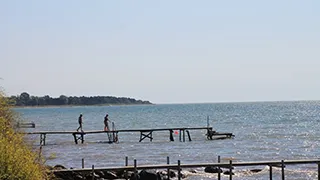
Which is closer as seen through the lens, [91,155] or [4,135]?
[4,135]

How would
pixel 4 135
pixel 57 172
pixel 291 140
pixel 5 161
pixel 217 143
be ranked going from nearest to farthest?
pixel 5 161
pixel 4 135
pixel 57 172
pixel 217 143
pixel 291 140

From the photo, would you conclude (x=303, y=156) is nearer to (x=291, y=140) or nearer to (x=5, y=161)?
(x=291, y=140)

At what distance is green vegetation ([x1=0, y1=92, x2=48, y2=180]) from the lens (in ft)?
48.1

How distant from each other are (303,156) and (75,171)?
70.8 feet

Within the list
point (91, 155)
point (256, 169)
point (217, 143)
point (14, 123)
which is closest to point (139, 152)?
point (91, 155)

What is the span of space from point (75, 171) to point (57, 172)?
66cm

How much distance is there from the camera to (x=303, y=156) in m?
39.6

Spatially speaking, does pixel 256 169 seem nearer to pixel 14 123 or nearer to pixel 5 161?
pixel 14 123

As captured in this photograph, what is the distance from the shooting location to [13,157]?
1480 cm

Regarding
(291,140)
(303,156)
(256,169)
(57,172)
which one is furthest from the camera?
(291,140)

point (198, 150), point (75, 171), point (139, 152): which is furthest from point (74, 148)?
point (75, 171)

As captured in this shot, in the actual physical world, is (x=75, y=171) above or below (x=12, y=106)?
below

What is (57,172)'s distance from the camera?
72.3 ft

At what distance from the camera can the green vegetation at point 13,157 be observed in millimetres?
14648
